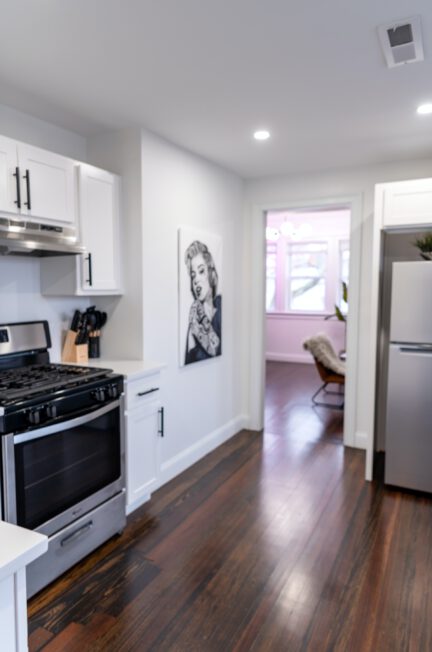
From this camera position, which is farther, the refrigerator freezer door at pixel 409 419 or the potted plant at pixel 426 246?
the potted plant at pixel 426 246

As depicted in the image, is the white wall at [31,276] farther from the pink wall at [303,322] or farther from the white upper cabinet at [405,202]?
the pink wall at [303,322]

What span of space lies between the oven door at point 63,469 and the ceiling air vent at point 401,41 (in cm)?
227

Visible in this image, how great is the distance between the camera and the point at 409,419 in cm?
328

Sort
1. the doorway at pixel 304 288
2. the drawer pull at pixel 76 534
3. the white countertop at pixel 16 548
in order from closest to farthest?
the white countertop at pixel 16 548, the drawer pull at pixel 76 534, the doorway at pixel 304 288

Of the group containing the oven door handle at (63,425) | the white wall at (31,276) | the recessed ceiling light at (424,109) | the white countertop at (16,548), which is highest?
the recessed ceiling light at (424,109)

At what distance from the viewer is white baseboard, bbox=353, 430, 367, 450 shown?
418 centimetres

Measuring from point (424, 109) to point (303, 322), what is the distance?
5924 mm

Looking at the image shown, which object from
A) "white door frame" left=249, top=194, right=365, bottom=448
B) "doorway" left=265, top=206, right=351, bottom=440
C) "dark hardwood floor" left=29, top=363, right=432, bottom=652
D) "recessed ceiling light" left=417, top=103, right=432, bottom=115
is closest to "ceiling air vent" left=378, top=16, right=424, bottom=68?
"recessed ceiling light" left=417, top=103, right=432, bottom=115

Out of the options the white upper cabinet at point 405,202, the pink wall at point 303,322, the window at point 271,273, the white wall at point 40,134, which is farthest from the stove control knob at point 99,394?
the window at point 271,273

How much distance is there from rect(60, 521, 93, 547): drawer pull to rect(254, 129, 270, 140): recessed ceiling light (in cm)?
273

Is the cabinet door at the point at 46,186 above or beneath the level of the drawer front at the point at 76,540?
above

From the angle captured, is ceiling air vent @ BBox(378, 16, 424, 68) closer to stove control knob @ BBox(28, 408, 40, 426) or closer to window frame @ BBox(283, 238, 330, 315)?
stove control knob @ BBox(28, 408, 40, 426)

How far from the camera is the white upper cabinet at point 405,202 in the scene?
329 cm

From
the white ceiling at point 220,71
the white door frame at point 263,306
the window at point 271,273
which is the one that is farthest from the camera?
the window at point 271,273
